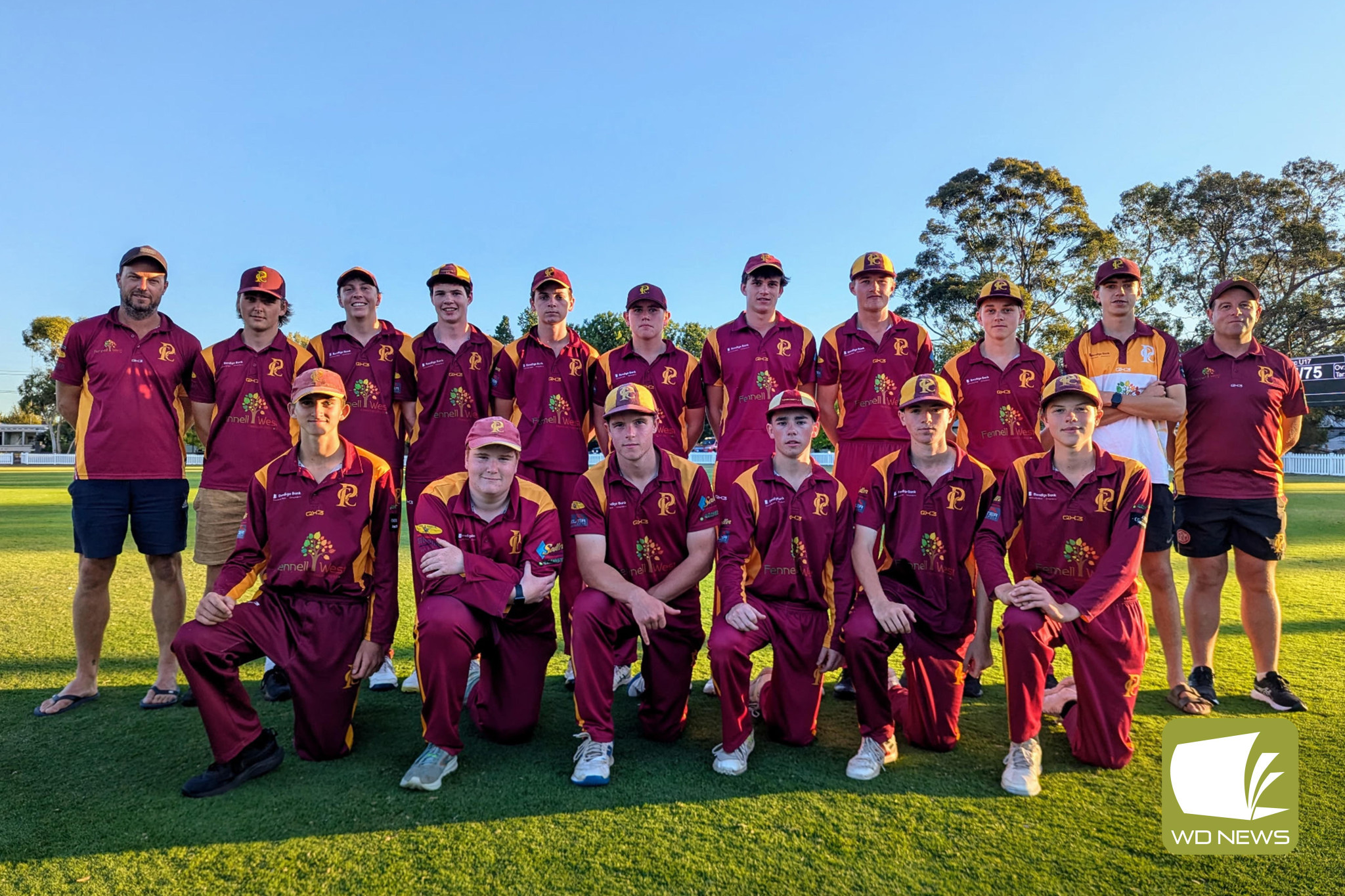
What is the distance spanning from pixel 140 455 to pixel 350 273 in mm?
1852

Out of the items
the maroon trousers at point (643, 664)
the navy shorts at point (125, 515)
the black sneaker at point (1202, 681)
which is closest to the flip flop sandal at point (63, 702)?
the navy shorts at point (125, 515)

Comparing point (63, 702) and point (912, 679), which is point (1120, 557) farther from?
point (63, 702)

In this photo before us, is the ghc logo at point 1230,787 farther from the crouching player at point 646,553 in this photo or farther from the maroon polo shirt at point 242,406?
the maroon polo shirt at point 242,406

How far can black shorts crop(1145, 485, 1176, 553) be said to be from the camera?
473cm

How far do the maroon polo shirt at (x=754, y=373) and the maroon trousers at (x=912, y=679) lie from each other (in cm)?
152

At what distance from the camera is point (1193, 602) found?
5.11m

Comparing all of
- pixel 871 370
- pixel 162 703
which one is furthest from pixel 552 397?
pixel 162 703

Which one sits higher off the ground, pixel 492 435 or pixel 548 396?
pixel 548 396

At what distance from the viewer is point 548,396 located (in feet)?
17.7

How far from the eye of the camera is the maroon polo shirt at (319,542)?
405 centimetres

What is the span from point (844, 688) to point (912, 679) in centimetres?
107

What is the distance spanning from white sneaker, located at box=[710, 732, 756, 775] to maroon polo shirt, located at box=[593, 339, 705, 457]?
214cm

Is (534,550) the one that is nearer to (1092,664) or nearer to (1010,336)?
(1092,664)

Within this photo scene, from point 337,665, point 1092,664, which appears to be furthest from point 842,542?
point 337,665
